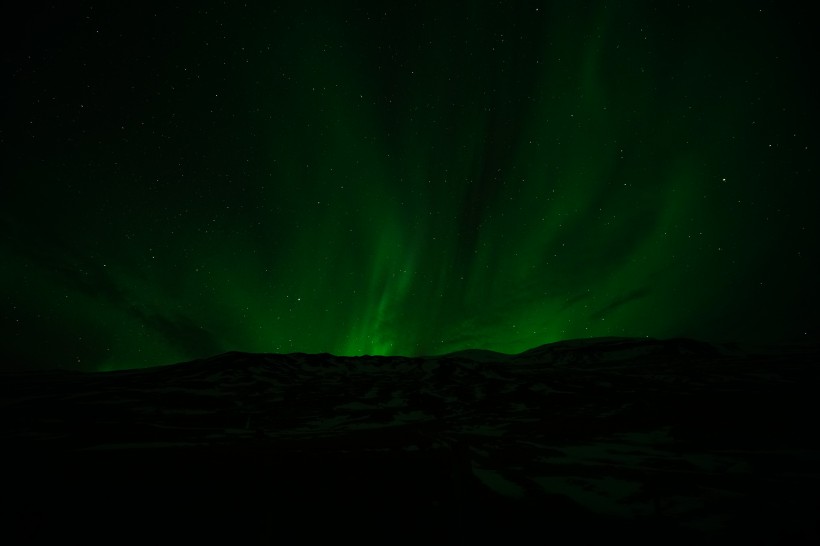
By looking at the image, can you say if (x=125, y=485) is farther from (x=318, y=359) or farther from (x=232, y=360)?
(x=318, y=359)

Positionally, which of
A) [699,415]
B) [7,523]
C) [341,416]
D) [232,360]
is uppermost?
[232,360]

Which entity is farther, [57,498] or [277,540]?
[57,498]

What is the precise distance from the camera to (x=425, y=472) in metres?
3.77

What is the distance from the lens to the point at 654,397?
854 cm

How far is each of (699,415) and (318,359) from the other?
68.4ft

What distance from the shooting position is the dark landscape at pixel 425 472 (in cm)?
276

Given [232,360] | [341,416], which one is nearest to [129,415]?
[341,416]

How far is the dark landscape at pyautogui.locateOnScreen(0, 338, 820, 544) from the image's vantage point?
9.05 ft

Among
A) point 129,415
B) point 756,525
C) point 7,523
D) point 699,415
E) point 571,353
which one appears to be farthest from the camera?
point 571,353

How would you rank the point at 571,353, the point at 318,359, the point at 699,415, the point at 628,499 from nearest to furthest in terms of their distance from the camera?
the point at 628,499, the point at 699,415, the point at 318,359, the point at 571,353

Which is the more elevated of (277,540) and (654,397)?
(654,397)

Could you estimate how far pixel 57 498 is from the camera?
3326 mm

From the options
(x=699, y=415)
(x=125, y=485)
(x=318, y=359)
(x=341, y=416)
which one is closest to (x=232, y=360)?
(x=318, y=359)

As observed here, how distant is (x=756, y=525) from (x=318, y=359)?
76.5ft
